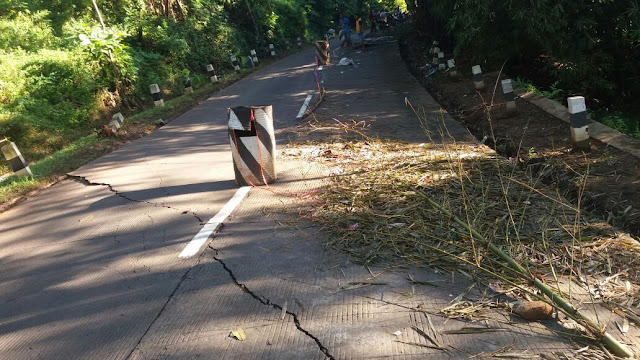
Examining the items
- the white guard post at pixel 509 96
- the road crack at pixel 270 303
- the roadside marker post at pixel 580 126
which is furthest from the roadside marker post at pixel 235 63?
the road crack at pixel 270 303

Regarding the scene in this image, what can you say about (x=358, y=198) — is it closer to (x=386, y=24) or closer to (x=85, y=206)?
(x=85, y=206)

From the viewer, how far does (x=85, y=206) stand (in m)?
5.71

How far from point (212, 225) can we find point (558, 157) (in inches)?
164

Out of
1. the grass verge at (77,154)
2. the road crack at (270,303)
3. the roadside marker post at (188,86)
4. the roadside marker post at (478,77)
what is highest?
the roadside marker post at (188,86)

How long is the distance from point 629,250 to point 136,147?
27.4 feet

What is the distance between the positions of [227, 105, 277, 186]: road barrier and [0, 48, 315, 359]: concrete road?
1.16 ft

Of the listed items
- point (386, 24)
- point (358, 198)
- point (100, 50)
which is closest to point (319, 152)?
point (358, 198)

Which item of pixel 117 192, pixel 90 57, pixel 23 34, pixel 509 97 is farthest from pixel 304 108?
pixel 23 34

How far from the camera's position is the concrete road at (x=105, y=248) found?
307cm

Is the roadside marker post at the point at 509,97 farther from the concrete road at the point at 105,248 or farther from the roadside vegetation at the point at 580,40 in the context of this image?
the concrete road at the point at 105,248

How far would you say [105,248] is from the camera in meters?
4.35

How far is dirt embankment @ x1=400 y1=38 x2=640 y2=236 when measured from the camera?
4082mm

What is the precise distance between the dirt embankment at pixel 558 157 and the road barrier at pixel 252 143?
2616mm

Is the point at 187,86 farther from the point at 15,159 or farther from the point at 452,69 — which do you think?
the point at 452,69
